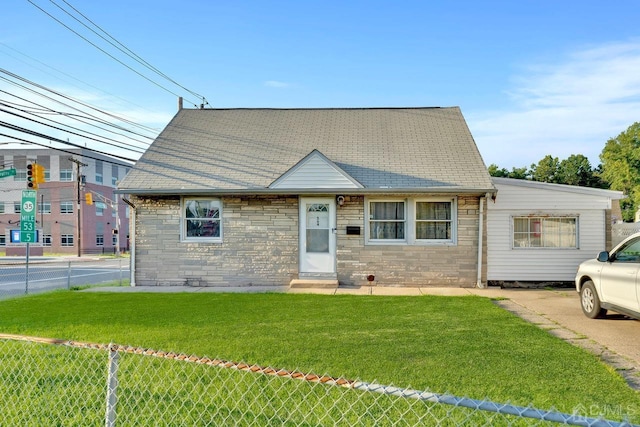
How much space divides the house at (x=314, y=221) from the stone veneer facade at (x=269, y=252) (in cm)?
3

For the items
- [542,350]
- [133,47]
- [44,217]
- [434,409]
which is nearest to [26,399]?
[434,409]

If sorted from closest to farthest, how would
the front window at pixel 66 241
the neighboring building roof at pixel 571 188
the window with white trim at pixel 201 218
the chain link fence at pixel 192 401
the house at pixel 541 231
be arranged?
1. the chain link fence at pixel 192 401
2. the neighboring building roof at pixel 571 188
3. the house at pixel 541 231
4. the window with white trim at pixel 201 218
5. the front window at pixel 66 241

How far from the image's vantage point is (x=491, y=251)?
1320cm

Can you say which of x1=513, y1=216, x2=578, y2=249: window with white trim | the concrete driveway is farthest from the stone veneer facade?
the concrete driveway

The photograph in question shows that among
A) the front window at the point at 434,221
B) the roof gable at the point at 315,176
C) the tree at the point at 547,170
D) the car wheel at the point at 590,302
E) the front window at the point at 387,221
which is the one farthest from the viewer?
the tree at the point at 547,170

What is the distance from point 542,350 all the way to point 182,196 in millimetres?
10598

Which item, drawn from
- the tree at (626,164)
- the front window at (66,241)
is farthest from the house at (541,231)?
the front window at (66,241)

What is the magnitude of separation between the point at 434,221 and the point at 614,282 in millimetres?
5926

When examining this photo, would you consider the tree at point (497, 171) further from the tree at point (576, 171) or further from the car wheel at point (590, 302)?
the car wheel at point (590, 302)

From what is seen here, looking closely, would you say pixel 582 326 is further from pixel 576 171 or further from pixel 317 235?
pixel 576 171

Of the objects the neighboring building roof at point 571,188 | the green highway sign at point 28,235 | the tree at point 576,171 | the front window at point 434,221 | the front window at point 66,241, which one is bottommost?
the front window at point 66,241

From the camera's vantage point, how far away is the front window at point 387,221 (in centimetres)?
1342

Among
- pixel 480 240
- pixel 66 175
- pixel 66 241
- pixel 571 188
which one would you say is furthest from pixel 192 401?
pixel 66 241

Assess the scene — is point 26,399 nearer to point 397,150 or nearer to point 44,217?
point 397,150
